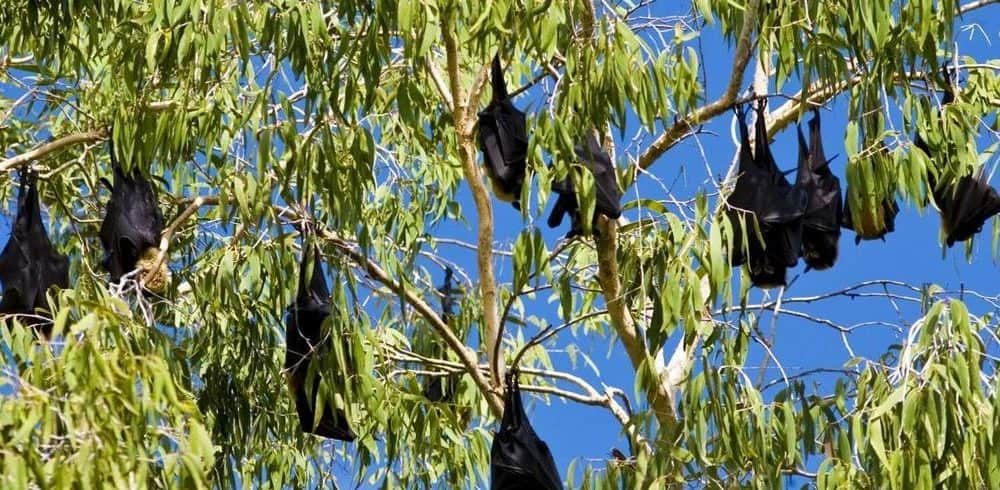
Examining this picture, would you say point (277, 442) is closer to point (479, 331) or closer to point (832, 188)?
point (479, 331)

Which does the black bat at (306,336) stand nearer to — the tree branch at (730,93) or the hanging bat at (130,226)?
the hanging bat at (130,226)

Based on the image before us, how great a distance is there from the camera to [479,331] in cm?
861

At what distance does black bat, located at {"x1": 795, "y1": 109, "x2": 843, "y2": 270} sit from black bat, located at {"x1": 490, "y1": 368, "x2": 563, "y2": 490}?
119cm

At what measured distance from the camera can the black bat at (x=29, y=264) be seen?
7.17 m

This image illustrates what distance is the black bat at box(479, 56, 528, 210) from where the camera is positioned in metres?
6.93

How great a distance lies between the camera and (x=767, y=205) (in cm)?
673

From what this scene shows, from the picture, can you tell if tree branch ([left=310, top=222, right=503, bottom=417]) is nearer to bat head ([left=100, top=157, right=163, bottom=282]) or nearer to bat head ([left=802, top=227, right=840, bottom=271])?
bat head ([left=100, top=157, right=163, bottom=282])

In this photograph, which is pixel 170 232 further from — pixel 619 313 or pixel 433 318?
pixel 619 313

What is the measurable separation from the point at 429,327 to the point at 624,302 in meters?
1.45

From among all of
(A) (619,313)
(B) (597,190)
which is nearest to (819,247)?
(A) (619,313)

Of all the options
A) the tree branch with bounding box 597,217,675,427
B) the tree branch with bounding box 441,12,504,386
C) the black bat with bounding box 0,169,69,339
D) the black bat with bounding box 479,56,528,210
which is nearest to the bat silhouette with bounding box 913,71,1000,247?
the tree branch with bounding box 597,217,675,427

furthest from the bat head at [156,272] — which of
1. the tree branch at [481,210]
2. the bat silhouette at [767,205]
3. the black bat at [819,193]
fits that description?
the black bat at [819,193]

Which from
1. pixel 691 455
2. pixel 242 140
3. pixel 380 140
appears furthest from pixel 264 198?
Result: pixel 380 140

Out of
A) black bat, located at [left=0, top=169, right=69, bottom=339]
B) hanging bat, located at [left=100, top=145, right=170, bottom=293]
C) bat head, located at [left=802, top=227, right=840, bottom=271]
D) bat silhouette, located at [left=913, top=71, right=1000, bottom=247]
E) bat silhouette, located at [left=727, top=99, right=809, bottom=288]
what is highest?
bat silhouette, located at [left=913, top=71, right=1000, bottom=247]
